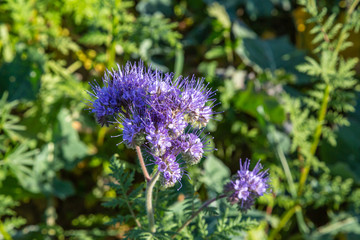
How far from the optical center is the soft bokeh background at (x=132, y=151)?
1.87 meters

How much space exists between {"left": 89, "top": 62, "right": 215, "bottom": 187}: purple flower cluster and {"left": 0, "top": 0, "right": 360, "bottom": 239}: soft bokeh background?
63 centimetres

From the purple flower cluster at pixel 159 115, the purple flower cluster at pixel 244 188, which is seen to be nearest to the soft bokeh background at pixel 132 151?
the purple flower cluster at pixel 244 188

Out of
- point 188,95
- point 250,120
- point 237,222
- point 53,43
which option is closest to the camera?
point 188,95

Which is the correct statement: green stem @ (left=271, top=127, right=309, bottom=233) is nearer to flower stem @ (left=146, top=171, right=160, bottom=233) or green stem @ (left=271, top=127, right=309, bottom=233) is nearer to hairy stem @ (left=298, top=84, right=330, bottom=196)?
hairy stem @ (left=298, top=84, right=330, bottom=196)

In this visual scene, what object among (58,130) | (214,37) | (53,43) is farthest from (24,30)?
(214,37)

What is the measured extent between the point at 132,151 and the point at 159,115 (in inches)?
55.8

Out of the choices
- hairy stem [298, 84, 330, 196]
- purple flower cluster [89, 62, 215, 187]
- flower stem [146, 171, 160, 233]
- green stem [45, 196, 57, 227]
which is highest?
hairy stem [298, 84, 330, 196]

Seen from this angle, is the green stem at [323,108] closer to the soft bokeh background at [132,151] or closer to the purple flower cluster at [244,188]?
the soft bokeh background at [132,151]

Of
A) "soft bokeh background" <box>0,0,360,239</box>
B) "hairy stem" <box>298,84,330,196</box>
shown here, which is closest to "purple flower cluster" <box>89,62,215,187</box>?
"soft bokeh background" <box>0,0,360,239</box>

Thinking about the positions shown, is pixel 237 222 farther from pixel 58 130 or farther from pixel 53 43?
pixel 53 43

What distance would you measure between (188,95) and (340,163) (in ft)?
4.83

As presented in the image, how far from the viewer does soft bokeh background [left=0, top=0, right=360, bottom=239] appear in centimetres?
187

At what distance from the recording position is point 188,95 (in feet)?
3.56

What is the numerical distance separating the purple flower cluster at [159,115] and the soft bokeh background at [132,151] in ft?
2.07
